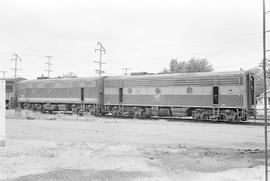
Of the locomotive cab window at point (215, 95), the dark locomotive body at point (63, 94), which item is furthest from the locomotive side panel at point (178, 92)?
the dark locomotive body at point (63, 94)

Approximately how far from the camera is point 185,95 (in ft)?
84.2

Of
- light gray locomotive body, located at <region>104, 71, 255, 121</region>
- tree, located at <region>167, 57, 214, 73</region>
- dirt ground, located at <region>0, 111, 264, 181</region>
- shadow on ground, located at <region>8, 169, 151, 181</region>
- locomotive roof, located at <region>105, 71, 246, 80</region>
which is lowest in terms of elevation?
shadow on ground, located at <region>8, 169, 151, 181</region>

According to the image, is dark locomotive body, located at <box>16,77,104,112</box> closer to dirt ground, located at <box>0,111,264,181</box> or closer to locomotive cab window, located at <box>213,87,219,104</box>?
locomotive cab window, located at <box>213,87,219,104</box>

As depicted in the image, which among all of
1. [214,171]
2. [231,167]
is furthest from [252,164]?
[214,171]

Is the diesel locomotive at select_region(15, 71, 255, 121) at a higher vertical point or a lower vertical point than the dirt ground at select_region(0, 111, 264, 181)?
higher

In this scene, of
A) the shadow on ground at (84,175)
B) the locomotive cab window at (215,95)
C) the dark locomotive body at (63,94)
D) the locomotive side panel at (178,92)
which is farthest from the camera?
the dark locomotive body at (63,94)

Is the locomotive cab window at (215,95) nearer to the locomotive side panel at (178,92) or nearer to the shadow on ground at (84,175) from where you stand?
the locomotive side panel at (178,92)

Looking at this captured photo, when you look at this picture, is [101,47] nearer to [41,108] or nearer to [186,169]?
[41,108]

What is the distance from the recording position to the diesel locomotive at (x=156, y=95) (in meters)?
23.7

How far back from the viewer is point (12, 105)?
40.6 m

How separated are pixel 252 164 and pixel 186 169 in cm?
182

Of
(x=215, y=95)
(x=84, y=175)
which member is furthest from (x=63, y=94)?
(x=84, y=175)

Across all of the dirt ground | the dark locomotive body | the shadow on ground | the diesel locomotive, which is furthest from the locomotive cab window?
the shadow on ground

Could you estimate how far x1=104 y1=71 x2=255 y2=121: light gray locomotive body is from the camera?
77.2 feet
